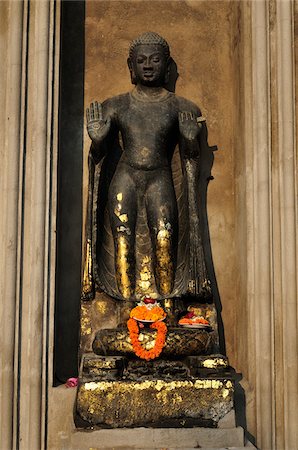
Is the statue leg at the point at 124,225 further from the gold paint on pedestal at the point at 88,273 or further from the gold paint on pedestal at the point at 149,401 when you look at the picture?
the gold paint on pedestal at the point at 149,401

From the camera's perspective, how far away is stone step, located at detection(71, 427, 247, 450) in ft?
20.0

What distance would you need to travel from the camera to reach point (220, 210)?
8.00m

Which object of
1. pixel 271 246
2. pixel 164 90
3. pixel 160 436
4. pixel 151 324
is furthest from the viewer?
pixel 164 90

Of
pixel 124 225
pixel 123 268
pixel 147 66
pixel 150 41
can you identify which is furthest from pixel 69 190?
pixel 150 41

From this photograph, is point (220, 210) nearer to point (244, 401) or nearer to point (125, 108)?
point (125, 108)

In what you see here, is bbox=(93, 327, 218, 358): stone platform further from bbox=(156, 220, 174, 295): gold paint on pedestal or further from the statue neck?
the statue neck

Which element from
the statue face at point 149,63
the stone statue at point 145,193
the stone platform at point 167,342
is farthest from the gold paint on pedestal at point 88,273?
the statue face at point 149,63

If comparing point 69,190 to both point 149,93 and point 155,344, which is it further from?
point 155,344

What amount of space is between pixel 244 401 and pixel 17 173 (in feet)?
9.57

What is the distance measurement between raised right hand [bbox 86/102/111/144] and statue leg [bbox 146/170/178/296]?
648 mm

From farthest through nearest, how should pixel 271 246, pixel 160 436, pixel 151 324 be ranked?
pixel 271 246
pixel 151 324
pixel 160 436

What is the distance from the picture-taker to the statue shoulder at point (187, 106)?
771 cm

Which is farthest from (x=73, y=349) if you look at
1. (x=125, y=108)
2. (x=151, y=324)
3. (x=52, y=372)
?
(x=125, y=108)

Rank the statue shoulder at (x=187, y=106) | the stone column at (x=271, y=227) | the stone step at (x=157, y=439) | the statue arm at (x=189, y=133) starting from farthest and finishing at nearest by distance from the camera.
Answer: the statue shoulder at (x=187, y=106) → the statue arm at (x=189, y=133) → the stone column at (x=271, y=227) → the stone step at (x=157, y=439)
